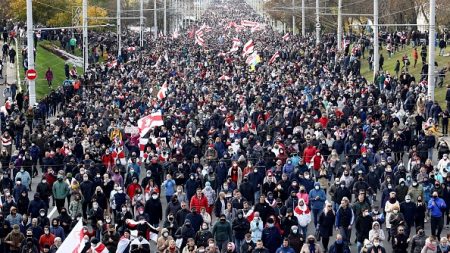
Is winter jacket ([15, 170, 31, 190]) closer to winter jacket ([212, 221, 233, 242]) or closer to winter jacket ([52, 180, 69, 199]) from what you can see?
winter jacket ([52, 180, 69, 199])

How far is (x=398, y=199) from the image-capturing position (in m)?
22.9

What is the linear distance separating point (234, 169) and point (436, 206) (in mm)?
5085

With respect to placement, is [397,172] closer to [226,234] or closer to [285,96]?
[226,234]

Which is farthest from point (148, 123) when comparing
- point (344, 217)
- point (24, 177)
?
point (344, 217)

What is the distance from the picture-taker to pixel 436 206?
73.3 feet

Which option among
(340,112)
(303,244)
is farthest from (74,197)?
(340,112)

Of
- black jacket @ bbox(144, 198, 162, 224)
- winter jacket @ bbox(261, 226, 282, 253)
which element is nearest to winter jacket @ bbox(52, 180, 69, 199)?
black jacket @ bbox(144, 198, 162, 224)

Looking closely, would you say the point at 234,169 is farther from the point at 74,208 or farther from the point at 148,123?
the point at 148,123

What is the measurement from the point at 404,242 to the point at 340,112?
1520 cm

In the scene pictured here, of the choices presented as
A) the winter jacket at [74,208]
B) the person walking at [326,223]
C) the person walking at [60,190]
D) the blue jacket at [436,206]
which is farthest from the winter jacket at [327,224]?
the person walking at [60,190]

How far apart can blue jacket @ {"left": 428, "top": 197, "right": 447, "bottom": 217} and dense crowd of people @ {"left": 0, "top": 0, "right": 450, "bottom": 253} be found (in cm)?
3

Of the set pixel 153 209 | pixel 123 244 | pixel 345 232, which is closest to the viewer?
→ pixel 123 244

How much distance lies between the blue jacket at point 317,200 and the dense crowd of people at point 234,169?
0.03 m

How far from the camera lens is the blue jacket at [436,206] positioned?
73.1 feet
